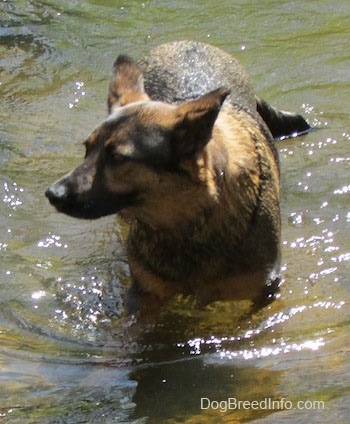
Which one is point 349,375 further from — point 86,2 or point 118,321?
point 86,2

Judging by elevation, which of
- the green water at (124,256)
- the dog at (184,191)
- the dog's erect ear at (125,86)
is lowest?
the green water at (124,256)

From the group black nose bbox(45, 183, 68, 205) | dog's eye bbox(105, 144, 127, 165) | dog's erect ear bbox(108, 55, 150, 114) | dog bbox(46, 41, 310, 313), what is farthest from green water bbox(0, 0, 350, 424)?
dog's erect ear bbox(108, 55, 150, 114)

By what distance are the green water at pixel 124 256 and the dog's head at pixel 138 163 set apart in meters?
1.02

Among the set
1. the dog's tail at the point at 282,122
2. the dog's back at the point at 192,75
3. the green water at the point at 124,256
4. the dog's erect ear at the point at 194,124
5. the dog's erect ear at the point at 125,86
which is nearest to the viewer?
the green water at the point at 124,256

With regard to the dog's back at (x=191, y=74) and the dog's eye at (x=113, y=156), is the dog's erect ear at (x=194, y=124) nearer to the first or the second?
the dog's eye at (x=113, y=156)

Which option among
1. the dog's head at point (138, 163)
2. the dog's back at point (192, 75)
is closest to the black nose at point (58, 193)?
the dog's head at point (138, 163)

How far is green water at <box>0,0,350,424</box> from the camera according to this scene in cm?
498

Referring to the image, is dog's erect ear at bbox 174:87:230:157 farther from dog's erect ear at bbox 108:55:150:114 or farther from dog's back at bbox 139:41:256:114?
dog's back at bbox 139:41:256:114

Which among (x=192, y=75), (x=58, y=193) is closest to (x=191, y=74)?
(x=192, y=75)

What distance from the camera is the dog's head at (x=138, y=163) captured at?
17.5 feet

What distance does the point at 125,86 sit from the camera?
6.13 m

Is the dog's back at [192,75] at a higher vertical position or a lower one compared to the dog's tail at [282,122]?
higher

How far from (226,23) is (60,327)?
6506 millimetres

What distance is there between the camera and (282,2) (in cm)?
1234
